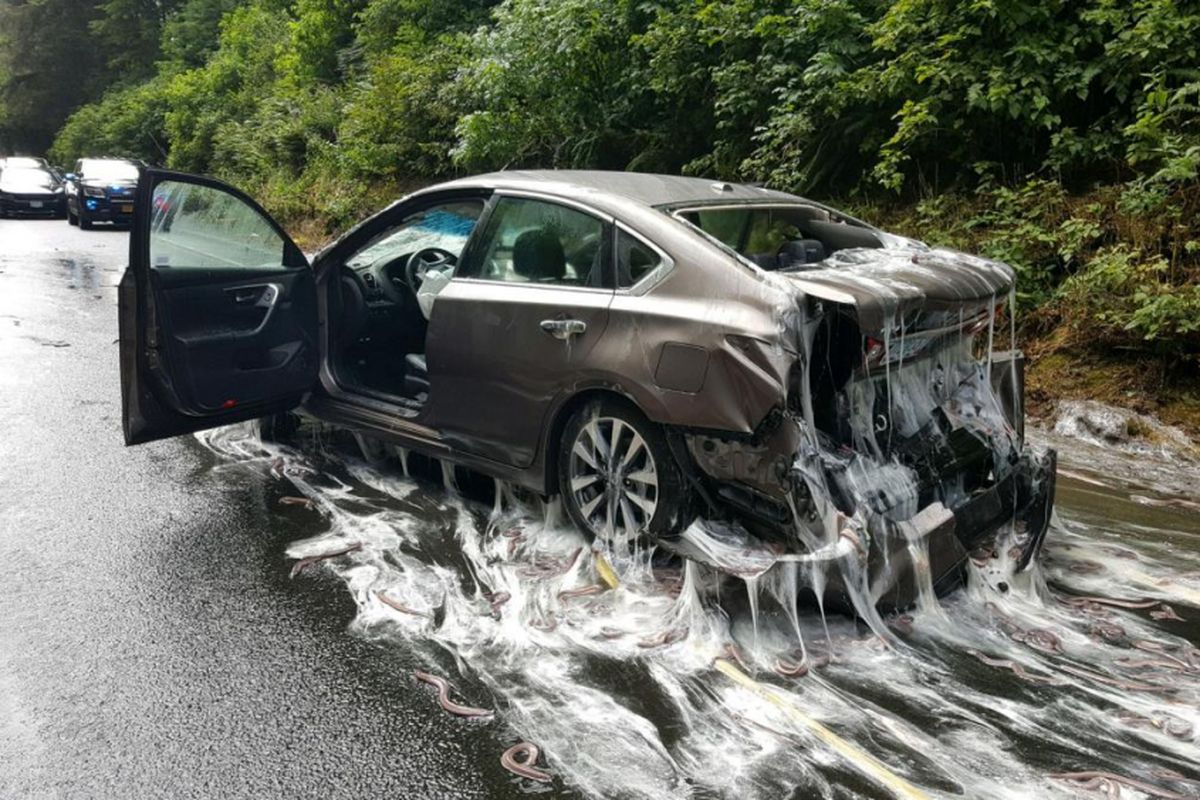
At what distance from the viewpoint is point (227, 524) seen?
4973 millimetres

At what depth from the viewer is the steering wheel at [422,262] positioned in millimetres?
5918

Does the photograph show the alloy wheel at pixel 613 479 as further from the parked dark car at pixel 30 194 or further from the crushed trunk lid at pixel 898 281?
the parked dark car at pixel 30 194

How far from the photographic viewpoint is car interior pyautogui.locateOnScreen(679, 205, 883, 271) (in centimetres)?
438

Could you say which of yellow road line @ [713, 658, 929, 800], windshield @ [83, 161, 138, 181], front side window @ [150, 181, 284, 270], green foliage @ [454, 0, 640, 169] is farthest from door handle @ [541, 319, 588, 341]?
windshield @ [83, 161, 138, 181]

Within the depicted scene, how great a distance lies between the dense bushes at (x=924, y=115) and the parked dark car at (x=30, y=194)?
50.5 ft

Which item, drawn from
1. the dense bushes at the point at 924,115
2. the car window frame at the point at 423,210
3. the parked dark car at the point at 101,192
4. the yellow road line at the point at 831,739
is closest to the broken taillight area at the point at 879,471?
the yellow road line at the point at 831,739

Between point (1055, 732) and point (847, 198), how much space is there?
23.8 ft

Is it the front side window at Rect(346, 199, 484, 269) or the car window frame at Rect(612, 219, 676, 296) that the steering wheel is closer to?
the front side window at Rect(346, 199, 484, 269)

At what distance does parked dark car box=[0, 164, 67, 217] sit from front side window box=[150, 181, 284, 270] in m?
24.9

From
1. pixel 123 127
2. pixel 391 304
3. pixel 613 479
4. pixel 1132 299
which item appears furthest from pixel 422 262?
pixel 123 127

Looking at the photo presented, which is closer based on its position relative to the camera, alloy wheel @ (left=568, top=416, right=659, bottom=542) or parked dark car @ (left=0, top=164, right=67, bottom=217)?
alloy wheel @ (left=568, top=416, right=659, bottom=542)

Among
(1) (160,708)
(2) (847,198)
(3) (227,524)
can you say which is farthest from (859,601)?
(2) (847,198)

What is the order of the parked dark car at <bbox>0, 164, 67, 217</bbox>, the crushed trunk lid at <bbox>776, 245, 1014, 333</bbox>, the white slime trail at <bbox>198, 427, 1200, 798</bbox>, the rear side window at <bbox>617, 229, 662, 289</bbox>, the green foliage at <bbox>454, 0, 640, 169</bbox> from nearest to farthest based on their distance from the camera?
1. the white slime trail at <bbox>198, 427, 1200, 798</bbox>
2. the crushed trunk lid at <bbox>776, 245, 1014, 333</bbox>
3. the rear side window at <bbox>617, 229, 662, 289</bbox>
4. the green foliage at <bbox>454, 0, 640, 169</bbox>
5. the parked dark car at <bbox>0, 164, 67, 217</bbox>

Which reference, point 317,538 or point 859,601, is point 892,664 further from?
point 317,538
